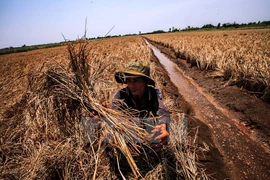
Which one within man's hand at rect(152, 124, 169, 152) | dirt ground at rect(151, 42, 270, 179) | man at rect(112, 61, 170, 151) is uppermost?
man at rect(112, 61, 170, 151)

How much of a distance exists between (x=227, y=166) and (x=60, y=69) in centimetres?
225

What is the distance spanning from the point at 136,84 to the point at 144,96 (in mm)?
256

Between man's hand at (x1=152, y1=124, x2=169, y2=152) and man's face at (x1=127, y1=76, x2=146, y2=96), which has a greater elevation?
man's face at (x1=127, y1=76, x2=146, y2=96)

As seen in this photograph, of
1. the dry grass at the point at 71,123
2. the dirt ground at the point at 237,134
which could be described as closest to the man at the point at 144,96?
the dry grass at the point at 71,123

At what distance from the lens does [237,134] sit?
9.05 feet

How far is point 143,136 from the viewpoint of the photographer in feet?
4.78

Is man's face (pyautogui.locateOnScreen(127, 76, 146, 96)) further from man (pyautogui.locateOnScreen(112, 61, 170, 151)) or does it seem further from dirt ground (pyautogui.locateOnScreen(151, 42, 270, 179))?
dirt ground (pyautogui.locateOnScreen(151, 42, 270, 179))

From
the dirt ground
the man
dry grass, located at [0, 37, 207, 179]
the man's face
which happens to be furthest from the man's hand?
the dirt ground

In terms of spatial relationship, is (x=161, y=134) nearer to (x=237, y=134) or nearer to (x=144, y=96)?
(x=144, y=96)

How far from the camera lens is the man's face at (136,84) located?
1.84 metres

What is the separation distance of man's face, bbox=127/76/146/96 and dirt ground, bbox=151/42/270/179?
41.7 inches

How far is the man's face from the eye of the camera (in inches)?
72.3

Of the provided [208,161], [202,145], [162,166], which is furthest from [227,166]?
[162,166]

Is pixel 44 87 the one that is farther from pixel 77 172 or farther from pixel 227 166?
pixel 227 166
